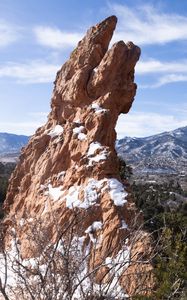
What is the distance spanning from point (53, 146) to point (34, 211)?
3835mm

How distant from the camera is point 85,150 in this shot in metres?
22.7

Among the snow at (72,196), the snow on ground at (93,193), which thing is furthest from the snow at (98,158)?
the snow at (72,196)

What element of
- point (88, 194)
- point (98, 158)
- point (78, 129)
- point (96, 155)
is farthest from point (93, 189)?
point (78, 129)

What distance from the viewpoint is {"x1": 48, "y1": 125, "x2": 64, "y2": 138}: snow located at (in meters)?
25.5

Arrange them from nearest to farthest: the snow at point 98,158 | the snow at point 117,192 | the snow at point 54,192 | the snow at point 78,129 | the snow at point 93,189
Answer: the snow at point 117,192
the snow at point 93,189
the snow at point 98,158
the snow at point 54,192
the snow at point 78,129

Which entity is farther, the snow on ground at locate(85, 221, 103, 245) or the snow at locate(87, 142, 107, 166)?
the snow at locate(87, 142, 107, 166)

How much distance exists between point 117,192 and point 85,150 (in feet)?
10.2

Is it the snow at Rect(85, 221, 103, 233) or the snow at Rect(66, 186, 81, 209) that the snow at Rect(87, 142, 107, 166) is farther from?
the snow at Rect(85, 221, 103, 233)

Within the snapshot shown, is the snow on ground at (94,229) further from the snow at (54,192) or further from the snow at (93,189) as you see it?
the snow at (54,192)

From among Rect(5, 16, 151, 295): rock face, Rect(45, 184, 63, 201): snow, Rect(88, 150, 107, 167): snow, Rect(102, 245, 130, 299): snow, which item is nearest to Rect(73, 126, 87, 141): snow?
Rect(5, 16, 151, 295): rock face

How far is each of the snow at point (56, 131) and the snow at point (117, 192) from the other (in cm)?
558

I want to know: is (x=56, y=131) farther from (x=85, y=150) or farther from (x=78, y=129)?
(x=85, y=150)

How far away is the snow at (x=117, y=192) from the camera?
20516 millimetres

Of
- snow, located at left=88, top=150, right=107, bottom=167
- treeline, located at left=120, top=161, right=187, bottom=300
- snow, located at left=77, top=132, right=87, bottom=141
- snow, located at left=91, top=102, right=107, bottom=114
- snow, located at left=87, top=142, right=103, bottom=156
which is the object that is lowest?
treeline, located at left=120, top=161, right=187, bottom=300
